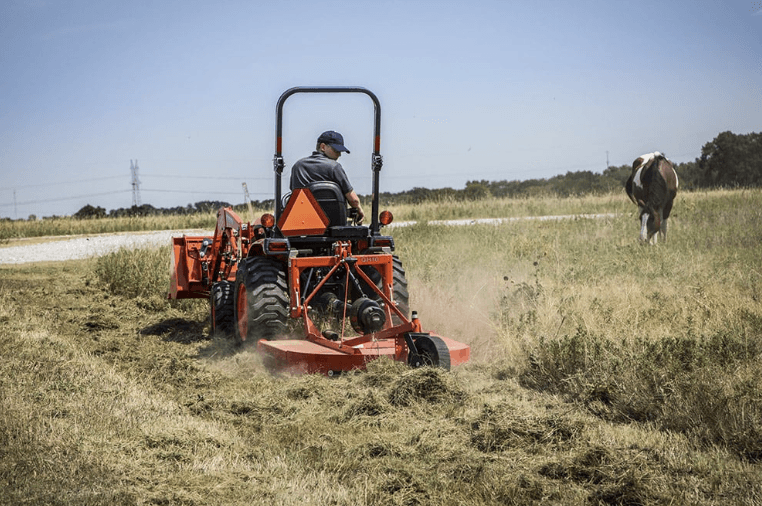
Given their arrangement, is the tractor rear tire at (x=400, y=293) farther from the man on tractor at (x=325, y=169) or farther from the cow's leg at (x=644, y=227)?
the cow's leg at (x=644, y=227)

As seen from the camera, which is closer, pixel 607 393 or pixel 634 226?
pixel 607 393

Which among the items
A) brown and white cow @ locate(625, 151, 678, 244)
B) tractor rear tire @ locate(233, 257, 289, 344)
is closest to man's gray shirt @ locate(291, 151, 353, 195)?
tractor rear tire @ locate(233, 257, 289, 344)

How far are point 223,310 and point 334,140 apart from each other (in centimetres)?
216

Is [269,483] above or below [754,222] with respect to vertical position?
below

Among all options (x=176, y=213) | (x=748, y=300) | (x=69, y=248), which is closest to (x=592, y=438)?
(x=748, y=300)

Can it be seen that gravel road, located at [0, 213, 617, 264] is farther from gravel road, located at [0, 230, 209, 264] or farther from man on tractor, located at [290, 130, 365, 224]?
man on tractor, located at [290, 130, 365, 224]

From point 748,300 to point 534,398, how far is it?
372cm

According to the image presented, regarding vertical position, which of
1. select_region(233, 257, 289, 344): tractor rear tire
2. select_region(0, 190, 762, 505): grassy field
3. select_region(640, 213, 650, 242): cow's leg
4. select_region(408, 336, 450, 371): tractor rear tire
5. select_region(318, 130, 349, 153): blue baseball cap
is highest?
select_region(318, 130, 349, 153): blue baseball cap

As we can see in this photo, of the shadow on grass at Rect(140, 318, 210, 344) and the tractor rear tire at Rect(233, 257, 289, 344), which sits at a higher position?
the tractor rear tire at Rect(233, 257, 289, 344)

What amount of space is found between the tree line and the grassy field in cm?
1703

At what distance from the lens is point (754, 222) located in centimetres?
1570

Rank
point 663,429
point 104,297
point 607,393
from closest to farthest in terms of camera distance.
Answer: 1. point 663,429
2. point 607,393
3. point 104,297

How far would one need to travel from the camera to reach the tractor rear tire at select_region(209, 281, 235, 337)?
25.2 ft

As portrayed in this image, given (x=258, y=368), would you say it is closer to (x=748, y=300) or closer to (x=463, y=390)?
(x=463, y=390)
